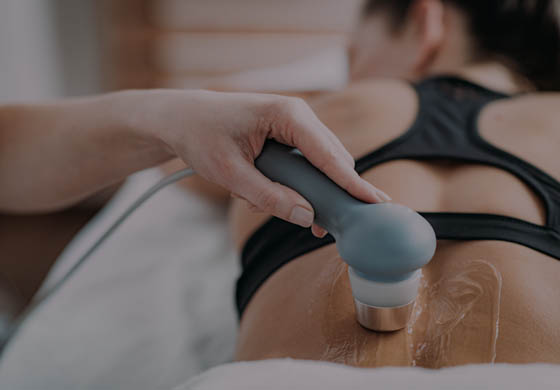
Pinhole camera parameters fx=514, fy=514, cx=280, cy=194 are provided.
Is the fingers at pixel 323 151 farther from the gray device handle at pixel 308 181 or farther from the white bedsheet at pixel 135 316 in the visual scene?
the white bedsheet at pixel 135 316

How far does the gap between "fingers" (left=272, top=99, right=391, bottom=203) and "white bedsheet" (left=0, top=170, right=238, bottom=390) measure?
1.58 ft

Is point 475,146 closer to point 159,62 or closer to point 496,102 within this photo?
point 496,102

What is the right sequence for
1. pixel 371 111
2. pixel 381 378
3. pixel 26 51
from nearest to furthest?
pixel 381 378, pixel 371 111, pixel 26 51

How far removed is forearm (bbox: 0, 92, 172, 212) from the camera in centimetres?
56

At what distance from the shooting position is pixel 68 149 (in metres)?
0.62

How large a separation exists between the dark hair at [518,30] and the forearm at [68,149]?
68cm

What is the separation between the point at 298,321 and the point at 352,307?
0.06 m

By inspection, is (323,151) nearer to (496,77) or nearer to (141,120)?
(141,120)

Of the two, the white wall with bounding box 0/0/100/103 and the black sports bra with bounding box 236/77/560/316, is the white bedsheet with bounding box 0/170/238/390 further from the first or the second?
the white wall with bounding box 0/0/100/103

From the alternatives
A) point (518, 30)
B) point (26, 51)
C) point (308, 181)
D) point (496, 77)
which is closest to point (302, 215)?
point (308, 181)

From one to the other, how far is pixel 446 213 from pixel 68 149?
1.47 feet

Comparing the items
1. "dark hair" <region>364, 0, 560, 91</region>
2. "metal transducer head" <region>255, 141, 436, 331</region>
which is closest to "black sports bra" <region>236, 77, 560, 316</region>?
"metal transducer head" <region>255, 141, 436, 331</region>

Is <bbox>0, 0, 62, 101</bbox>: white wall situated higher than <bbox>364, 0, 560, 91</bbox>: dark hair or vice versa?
<bbox>364, 0, 560, 91</bbox>: dark hair

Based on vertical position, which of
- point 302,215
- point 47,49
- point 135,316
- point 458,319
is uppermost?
point 302,215
